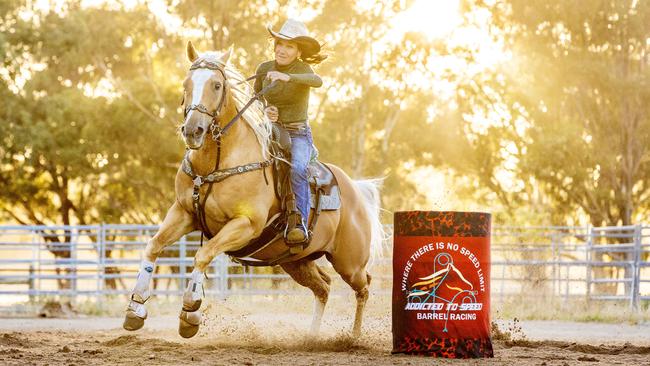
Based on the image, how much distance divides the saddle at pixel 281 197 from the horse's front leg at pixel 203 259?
527 mm

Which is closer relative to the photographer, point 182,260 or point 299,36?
point 299,36

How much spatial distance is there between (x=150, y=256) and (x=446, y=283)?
7.55ft

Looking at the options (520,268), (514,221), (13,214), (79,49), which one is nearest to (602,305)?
(520,268)

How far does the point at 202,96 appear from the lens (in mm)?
7582

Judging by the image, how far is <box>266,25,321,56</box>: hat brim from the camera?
854 centimetres

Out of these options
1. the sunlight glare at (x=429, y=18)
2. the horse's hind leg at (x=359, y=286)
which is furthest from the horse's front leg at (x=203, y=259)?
the sunlight glare at (x=429, y=18)

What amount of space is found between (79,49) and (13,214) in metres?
6.10

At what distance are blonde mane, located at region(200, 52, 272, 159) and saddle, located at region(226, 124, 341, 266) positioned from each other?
131mm

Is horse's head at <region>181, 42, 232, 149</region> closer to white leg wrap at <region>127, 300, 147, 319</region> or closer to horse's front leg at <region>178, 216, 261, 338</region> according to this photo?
horse's front leg at <region>178, 216, 261, 338</region>

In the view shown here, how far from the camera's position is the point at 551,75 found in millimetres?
25766

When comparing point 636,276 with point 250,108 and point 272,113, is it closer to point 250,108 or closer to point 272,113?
point 272,113

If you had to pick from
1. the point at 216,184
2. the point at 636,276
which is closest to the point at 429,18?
the point at 636,276

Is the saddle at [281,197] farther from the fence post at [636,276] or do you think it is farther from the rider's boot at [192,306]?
the fence post at [636,276]

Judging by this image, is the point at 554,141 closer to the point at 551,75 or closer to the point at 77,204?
the point at 551,75
